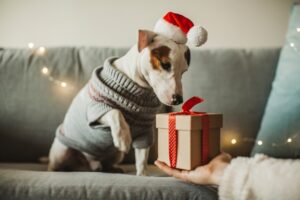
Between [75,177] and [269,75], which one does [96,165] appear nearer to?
[75,177]

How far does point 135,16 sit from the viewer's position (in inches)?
68.5

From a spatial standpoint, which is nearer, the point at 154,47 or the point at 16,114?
the point at 154,47

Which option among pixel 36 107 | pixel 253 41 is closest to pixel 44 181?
pixel 36 107

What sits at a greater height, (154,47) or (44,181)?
(154,47)

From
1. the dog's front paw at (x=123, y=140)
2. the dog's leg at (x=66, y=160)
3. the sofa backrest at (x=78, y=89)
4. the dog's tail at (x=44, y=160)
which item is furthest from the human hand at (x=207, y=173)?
the dog's tail at (x=44, y=160)

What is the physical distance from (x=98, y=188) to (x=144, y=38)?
43 cm

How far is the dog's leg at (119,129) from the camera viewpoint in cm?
110

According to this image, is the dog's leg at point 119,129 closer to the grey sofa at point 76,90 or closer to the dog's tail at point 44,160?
the grey sofa at point 76,90

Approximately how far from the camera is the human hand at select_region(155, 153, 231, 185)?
90cm

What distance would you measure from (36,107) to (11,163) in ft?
0.77

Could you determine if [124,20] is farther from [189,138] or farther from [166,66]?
[189,138]

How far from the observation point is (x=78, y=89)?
5.12 feet

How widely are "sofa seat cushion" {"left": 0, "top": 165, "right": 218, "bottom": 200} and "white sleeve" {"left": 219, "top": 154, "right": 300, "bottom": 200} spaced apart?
135 mm

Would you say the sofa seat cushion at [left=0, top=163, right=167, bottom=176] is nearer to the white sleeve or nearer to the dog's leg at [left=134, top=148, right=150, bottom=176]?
the dog's leg at [left=134, top=148, right=150, bottom=176]
